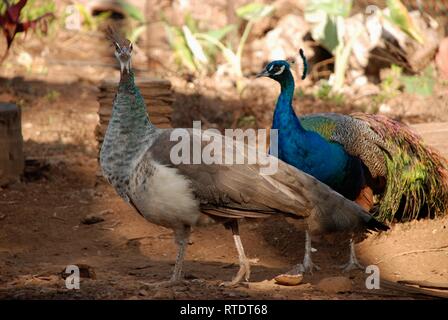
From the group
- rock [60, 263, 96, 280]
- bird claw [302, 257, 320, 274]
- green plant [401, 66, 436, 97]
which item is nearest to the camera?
rock [60, 263, 96, 280]

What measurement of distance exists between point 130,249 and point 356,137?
1.94 metres

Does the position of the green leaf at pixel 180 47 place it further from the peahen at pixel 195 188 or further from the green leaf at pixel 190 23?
the peahen at pixel 195 188

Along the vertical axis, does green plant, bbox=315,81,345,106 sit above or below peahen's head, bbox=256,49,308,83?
above

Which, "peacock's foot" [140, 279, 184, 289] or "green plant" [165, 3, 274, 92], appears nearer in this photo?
"peacock's foot" [140, 279, 184, 289]

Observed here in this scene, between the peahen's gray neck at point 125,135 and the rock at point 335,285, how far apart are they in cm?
127

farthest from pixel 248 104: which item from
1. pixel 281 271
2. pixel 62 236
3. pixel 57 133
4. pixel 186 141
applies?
pixel 186 141

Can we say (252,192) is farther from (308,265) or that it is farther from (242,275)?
(308,265)

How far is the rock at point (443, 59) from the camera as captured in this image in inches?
439

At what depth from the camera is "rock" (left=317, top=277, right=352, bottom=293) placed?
15.7 feet

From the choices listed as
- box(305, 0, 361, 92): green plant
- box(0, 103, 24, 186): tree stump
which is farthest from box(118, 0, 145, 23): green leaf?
box(0, 103, 24, 186): tree stump

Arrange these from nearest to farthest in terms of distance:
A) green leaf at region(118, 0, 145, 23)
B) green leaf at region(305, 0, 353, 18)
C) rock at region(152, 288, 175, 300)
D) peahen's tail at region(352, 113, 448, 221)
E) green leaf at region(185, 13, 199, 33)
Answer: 1. rock at region(152, 288, 175, 300)
2. peahen's tail at region(352, 113, 448, 221)
3. green leaf at region(305, 0, 353, 18)
4. green leaf at region(185, 13, 199, 33)
5. green leaf at region(118, 0, 145, 23)

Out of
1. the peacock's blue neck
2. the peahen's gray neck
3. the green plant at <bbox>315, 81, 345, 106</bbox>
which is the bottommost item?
the peahen's gray neck

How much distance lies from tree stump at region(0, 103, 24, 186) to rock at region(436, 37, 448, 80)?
5.79 m

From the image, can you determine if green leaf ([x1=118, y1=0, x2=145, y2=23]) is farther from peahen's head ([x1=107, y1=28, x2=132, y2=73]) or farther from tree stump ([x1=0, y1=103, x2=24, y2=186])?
peahen's head ([x1=107, y1=28, x2=132, y2=73])
